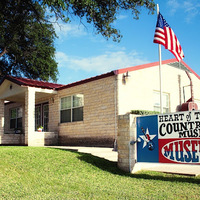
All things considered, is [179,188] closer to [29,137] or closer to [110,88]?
[110,88]

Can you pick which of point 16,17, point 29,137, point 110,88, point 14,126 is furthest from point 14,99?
point 110,88

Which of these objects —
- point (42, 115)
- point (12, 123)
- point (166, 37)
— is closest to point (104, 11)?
point (166, 37)

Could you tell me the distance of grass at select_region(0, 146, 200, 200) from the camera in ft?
19.3

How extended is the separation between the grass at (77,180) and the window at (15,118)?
1168 centimetres

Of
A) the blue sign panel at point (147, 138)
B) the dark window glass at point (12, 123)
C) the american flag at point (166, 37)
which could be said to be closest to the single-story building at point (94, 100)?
the american flag at point (166, 37)

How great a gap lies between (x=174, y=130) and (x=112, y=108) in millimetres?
5319

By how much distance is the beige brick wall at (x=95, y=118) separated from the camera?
12.9m

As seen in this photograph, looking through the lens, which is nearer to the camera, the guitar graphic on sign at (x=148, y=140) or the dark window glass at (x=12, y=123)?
the guitar graphic on sign at (x=148, y=140)

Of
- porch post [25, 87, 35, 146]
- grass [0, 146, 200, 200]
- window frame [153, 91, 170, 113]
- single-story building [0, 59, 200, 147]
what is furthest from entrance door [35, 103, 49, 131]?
grass [0, 146, 200, 200]

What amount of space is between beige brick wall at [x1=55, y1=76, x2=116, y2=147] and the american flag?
9.32ft

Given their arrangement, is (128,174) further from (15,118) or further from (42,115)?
(15,118)

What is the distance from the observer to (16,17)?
1320cm

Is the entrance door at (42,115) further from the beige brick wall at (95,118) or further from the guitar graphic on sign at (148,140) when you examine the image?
the guitar graphic on sign at (148,140)

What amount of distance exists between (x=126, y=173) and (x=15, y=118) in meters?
15.2
